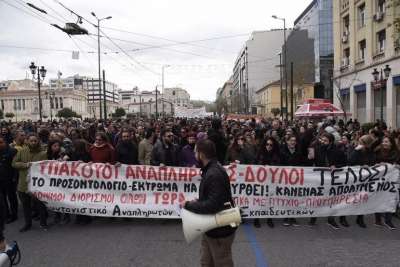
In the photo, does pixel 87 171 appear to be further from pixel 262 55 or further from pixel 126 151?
pixel 262 55

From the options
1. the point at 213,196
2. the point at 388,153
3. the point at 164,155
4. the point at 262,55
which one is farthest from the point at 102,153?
the point at 262,55

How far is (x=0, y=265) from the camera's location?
3.37 m

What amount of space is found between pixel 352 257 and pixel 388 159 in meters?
2.89

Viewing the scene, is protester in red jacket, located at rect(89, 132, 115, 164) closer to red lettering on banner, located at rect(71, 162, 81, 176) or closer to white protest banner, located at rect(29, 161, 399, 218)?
white protest banner, located at rect(29, 161, 399, 218)

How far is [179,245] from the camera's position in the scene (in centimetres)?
648

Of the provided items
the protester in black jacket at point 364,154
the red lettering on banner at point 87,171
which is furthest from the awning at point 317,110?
the red lettering on banner at point 87,171

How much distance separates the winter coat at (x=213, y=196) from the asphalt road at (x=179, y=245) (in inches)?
68.1

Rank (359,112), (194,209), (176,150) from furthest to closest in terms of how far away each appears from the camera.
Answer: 1. (359,112)
2. (176,150)
3. (194,209)

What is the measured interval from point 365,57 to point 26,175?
30342 millimetres

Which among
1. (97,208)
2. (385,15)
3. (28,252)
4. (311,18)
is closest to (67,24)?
(97,208)

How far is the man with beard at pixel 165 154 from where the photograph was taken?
882 centimetres

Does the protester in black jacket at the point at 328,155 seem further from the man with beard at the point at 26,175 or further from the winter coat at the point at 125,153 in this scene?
the man with beard at the point at 26,175

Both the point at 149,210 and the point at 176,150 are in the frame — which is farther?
the point at 176,150

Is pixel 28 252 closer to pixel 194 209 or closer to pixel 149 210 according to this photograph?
pixel 149 210
